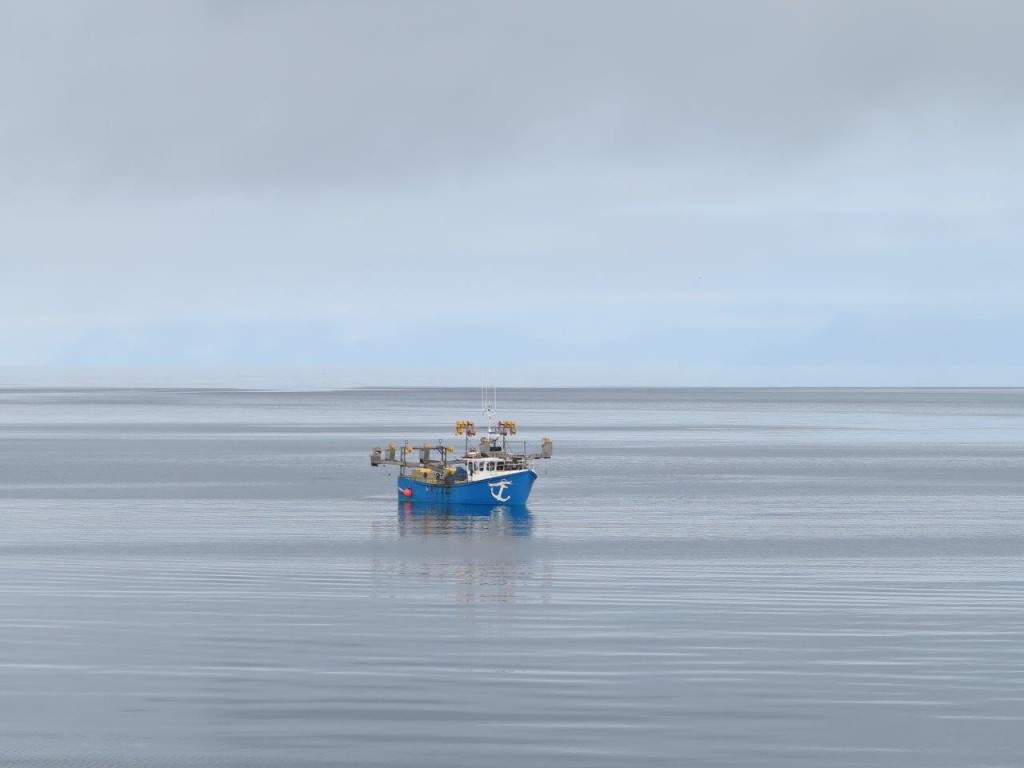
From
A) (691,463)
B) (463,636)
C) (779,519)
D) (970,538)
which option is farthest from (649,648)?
(691,463)

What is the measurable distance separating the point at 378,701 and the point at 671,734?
6516mm

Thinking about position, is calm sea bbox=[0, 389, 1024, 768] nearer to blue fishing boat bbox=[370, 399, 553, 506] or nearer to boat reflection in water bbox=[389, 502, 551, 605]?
boat reflection in water bbox=[389, 502, 551, 605]

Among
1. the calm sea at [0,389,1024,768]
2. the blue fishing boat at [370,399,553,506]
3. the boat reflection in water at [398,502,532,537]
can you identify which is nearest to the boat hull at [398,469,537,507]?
the blue fishing boat at [370,399,553,506]

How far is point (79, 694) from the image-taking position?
1320 inches

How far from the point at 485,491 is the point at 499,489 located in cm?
94

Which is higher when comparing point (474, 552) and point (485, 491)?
point (485, 491)

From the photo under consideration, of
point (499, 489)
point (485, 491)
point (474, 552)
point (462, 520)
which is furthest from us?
point (485, 491)

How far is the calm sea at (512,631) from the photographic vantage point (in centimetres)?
3000

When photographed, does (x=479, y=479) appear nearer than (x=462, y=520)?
No


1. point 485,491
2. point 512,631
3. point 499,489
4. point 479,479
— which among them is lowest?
point 512,631

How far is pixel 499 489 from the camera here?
84875 mm

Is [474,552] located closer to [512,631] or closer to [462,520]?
[462,520]

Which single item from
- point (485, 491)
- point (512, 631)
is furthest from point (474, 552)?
point (512, 631)

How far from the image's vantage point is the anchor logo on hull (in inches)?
3334
